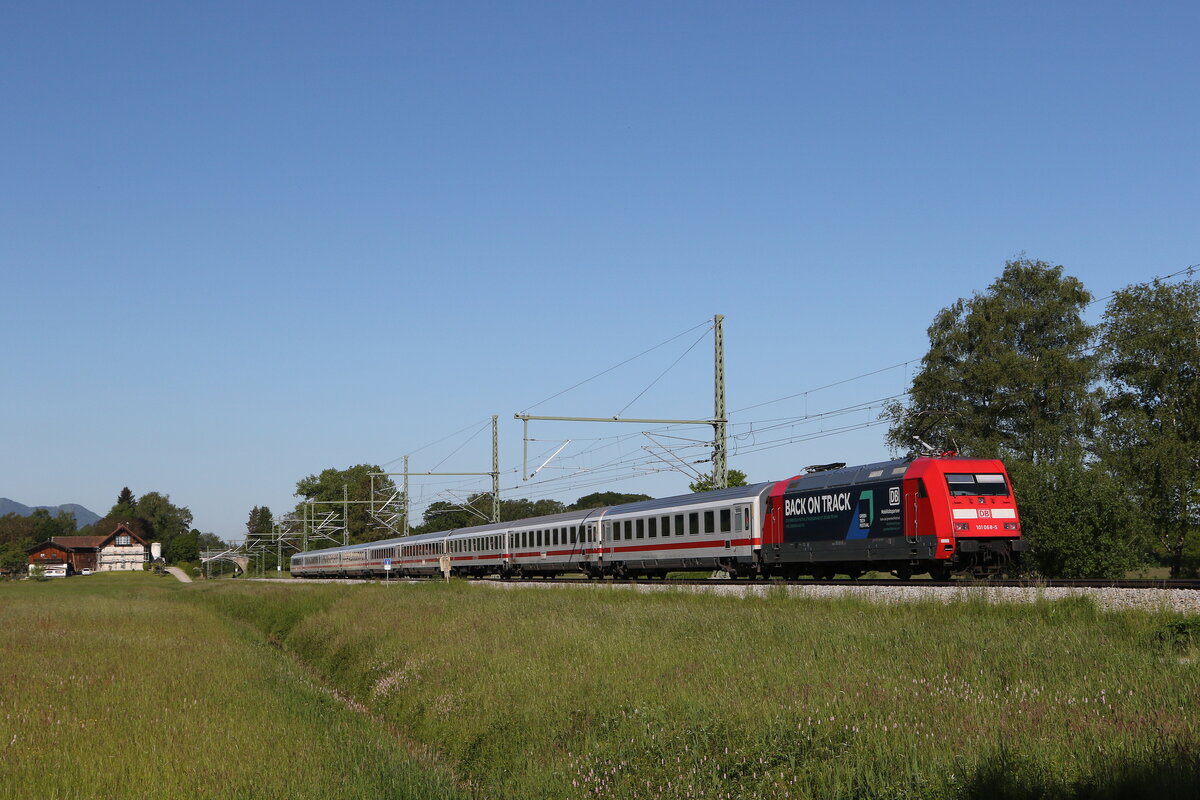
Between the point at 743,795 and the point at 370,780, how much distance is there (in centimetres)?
480

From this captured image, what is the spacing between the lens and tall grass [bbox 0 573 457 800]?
11719 mm

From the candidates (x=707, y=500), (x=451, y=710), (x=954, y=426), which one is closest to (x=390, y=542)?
(x=954, y=426)

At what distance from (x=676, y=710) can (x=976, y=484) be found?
19.0 m

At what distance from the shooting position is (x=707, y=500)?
38.6 m

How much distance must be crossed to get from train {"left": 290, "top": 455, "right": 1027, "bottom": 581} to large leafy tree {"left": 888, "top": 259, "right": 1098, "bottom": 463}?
845 inches

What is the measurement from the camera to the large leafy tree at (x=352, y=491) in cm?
16850

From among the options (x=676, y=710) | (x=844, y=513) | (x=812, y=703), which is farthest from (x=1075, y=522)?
(x=812, y=703)

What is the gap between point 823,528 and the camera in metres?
32.1

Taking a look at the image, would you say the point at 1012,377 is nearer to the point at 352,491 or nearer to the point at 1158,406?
the point at 1158,406

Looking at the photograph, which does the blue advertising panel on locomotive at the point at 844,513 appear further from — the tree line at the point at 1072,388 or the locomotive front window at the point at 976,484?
the tree line at the point at 1072,388

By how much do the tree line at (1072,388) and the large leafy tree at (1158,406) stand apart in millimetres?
60

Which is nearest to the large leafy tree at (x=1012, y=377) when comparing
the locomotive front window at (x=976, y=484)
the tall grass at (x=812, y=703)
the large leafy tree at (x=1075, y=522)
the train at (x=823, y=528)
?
the large leafy tree at (x=1075, y=522)

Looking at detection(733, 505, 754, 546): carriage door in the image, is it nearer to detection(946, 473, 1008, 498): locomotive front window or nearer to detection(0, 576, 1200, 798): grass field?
detection(946, 473, 1008, 498): locomotive front window

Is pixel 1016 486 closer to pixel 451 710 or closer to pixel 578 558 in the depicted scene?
pixel 578 558
